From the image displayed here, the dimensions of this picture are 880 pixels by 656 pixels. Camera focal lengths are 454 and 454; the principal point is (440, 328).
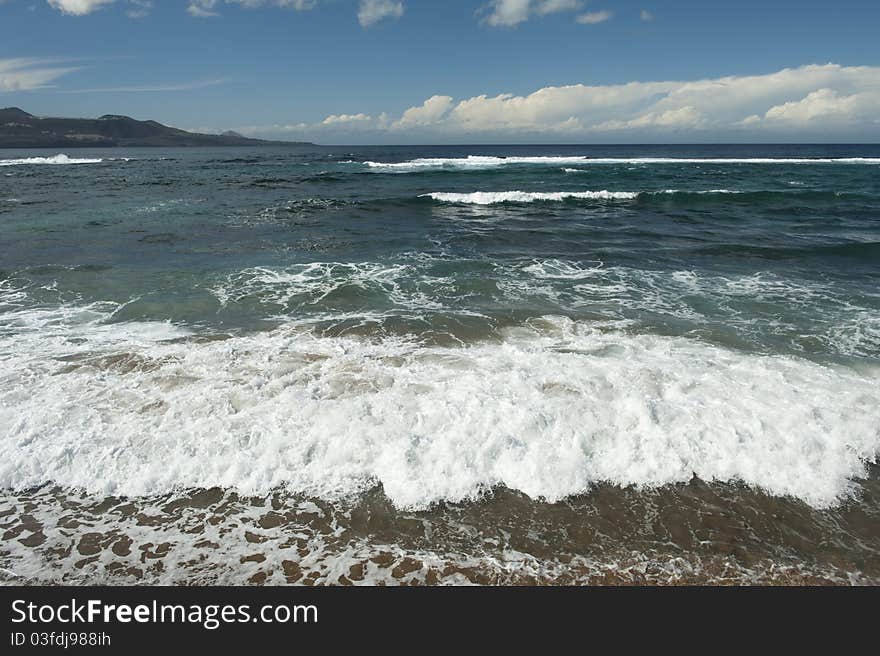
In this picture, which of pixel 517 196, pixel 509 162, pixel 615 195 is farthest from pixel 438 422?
pixel 509 162

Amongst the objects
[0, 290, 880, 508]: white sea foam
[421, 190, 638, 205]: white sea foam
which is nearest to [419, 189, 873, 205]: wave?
[421, 190, 638, 205]: white sea foam

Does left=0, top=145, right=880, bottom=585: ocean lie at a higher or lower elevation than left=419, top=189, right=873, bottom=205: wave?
lower

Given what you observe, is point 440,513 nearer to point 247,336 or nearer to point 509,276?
point 247,336

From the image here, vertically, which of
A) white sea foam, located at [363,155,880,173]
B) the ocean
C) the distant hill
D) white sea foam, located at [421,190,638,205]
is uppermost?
the distant hill

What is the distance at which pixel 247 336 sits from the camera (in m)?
8.86

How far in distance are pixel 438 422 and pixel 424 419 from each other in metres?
0.20

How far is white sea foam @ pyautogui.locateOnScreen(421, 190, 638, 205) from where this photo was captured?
95.2 feet

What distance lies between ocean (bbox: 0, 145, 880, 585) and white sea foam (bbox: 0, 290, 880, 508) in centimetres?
4

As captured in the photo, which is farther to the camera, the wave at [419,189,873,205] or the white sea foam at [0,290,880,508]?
the wave at [419,189,873,205]

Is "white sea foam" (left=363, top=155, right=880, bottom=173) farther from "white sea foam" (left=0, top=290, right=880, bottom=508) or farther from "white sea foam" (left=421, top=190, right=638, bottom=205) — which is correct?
"white sea foam" (left=0, top=290, right=880, bottom=508)

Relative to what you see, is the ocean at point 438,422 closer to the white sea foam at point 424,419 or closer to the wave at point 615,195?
the white sea foam at point 424,419

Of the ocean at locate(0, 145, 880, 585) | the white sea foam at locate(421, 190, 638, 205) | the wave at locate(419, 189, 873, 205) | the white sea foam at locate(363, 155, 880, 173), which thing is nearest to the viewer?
the ocean at locate(0, 145, 880, 585)

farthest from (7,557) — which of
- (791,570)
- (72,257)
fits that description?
(72,257)

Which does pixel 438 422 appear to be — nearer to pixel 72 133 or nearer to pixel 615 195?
pixel 615 195
